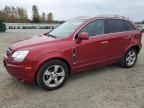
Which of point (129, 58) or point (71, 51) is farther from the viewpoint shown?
point (129, 58)

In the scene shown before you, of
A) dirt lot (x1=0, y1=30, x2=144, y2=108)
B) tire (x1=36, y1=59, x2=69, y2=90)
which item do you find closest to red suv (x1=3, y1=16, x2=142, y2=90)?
tire (x1=36, y1=59, x2=69, y2=90)

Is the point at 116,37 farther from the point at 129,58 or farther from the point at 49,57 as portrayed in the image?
the point at 49,57

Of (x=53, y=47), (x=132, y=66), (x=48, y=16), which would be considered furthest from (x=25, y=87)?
(x=48, y=16)

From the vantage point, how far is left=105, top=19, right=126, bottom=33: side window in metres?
5.97

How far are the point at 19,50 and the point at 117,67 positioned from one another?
11.1 feet

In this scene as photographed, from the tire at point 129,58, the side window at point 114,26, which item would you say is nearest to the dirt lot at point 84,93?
the tire at point 129,58

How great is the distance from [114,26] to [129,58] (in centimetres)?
121

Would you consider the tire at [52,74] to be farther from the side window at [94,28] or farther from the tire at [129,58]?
the tire at [129,58]

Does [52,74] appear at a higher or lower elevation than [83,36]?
lower

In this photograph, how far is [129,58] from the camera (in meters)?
6.62

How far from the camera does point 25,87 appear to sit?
504cm

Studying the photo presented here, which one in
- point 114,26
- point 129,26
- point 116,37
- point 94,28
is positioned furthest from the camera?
point 129,26

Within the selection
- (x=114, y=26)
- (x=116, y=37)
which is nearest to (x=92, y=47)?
(x=116, y=37)

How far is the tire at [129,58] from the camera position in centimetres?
645
